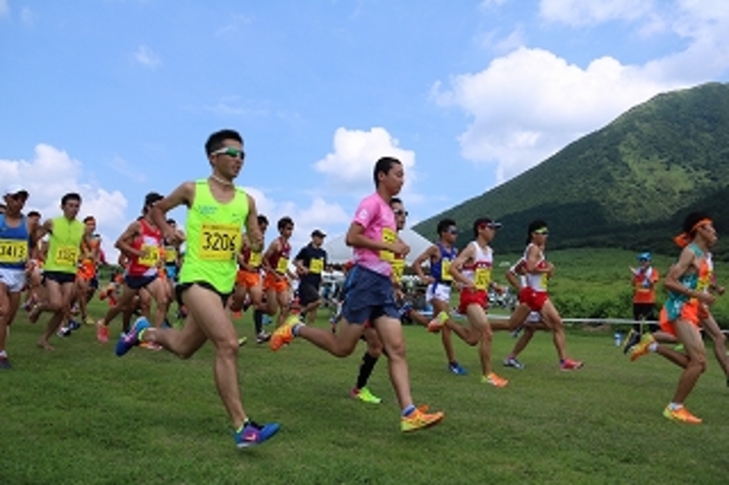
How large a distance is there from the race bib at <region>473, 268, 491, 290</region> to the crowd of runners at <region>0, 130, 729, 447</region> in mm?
15

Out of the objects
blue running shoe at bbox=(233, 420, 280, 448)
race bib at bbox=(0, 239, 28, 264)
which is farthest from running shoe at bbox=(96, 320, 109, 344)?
blue running shoe at bbox=(233, 420, 280, 448)

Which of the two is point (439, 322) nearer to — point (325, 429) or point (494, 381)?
point (494, 381)

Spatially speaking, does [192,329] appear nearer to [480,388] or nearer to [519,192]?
[480,388]

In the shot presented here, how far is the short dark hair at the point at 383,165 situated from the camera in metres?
6.16

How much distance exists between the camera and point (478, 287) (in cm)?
946

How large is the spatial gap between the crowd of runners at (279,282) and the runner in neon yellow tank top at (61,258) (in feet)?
0.06

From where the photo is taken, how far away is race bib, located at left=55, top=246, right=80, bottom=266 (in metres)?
9.84

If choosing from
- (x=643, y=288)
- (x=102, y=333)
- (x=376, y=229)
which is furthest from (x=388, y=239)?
(x=643, y=288)

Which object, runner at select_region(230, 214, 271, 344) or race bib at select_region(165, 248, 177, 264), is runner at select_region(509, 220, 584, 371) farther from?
race bib at select_region(165, 248, 177, 264)

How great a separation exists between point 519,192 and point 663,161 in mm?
28626

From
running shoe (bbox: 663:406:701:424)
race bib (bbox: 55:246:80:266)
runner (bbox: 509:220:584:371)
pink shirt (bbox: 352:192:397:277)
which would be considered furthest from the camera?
runner (bbox: 509:220:584:371)

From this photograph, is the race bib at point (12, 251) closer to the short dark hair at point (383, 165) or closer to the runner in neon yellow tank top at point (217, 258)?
the runner in neon yellow tank top at point (217, 258)

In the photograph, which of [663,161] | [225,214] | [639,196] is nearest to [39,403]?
[225,214]

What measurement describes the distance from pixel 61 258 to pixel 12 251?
1.55 meters
